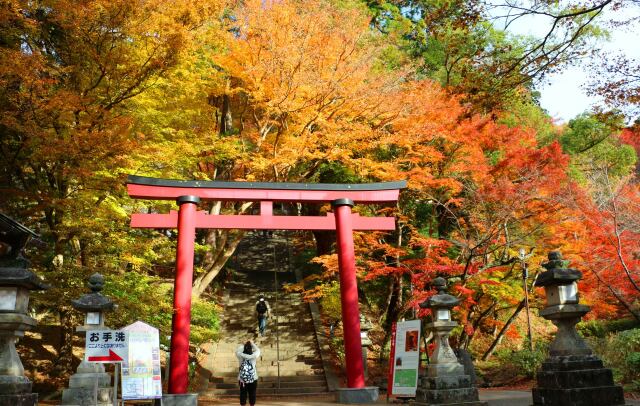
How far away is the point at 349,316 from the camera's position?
1211cm

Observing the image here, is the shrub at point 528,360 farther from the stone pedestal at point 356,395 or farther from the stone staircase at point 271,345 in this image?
the stone staircase at point 271,345

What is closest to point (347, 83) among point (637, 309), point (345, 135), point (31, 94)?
point (345, 135)

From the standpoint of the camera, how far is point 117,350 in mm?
7543

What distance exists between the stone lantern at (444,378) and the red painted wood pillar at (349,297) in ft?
9.36

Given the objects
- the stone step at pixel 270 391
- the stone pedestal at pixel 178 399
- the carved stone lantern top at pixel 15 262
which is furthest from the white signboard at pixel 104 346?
the stone step at pixel 270 391

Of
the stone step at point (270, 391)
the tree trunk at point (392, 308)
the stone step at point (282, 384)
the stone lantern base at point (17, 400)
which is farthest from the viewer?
the tree trunk at point (392, 308)

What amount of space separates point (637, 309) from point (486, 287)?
31.1ft

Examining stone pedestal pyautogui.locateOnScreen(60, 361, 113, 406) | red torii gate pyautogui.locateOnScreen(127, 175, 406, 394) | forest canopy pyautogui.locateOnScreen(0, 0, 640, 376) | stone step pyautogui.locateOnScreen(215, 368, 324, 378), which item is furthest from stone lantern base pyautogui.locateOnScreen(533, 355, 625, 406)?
stone step pyautogui.locateOnScreen(215, 368, 324, 378)

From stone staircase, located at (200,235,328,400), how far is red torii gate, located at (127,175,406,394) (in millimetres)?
3272

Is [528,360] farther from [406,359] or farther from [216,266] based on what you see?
[216,266]

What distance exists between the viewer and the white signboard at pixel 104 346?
7422mm

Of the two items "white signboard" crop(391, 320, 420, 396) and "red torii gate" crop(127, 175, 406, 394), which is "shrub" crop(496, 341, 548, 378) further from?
"white signboard" crop(391, 320, 420, 396)

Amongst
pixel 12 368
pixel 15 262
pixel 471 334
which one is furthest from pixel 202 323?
pixel 12 368

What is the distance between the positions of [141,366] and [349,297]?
557 cm
